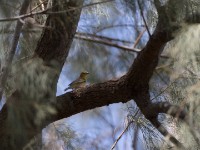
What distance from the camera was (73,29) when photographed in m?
2.09

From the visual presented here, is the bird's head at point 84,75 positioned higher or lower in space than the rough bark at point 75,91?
higher

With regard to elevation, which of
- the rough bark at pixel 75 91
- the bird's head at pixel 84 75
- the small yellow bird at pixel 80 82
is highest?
the bird's head at pixel 84 75

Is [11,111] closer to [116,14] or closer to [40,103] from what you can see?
[40,103]

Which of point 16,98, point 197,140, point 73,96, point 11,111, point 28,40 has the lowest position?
point 197,140

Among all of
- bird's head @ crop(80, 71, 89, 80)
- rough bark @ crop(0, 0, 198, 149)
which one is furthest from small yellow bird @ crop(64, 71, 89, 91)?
rough bark @ crop(0, 0, 198, 149)

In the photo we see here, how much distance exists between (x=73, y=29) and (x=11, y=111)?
677 millimetres

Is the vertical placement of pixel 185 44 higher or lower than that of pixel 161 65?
lower

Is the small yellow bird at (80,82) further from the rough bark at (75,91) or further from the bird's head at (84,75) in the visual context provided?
the rough bark at (75,91)

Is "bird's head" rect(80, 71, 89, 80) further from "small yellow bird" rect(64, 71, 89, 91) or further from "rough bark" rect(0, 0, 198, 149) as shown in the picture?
"rough bark" rect(0, 0, 198, 149)

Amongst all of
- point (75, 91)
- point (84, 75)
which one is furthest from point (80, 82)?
point (75, 91)

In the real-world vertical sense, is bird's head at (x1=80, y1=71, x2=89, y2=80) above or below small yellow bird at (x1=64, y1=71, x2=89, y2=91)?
above

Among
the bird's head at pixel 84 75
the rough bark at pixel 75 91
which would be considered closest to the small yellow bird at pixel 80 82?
the bird's head at pixel 84 75

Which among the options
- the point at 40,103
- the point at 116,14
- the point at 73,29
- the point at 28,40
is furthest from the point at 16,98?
the point at 116,14

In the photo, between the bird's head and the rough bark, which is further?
the bird's head
